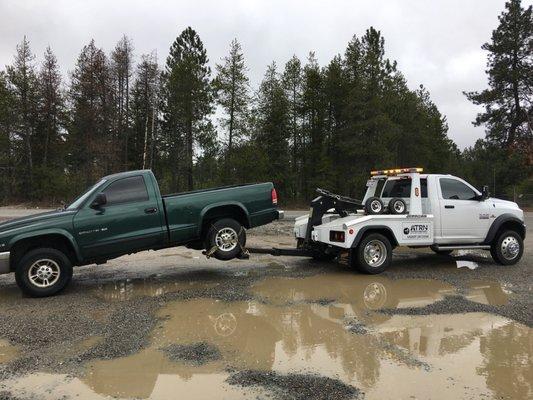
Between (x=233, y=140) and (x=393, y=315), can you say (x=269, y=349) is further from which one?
(x=233, y=140)

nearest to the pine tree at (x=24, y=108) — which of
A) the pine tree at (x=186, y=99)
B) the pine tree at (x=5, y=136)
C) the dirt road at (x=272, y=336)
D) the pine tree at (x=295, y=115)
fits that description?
the pine tree at (x=5, y=136)

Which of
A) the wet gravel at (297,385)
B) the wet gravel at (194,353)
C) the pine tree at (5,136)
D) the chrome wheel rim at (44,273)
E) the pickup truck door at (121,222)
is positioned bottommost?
the wet gravel at (297,385)

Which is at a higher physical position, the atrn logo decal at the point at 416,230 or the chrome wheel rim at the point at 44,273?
the atrn logo decal at the point at 416,230

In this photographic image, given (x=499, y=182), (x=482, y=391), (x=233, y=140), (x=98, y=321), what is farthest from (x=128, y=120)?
(x=482, y=391)

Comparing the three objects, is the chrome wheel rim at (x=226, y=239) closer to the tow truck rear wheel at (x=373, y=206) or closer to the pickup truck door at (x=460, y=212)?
the tow truck rear wheel at (x=373, y=206)

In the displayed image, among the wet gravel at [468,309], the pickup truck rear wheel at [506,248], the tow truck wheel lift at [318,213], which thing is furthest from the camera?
the pickup truck rear wheel at [506,248]

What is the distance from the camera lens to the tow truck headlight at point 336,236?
29.8 feet

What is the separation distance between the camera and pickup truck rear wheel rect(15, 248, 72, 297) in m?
7.44

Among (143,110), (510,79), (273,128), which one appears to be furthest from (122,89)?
(510,79)

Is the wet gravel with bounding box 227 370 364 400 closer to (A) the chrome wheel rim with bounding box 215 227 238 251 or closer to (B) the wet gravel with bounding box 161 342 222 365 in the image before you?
(B) the wet gravel with bounding box 161 342 222 365

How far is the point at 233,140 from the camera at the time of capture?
38219 mm

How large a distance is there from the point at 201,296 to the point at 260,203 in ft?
7.20

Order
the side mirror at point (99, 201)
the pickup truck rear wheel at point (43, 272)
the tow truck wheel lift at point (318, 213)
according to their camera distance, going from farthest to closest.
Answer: the tow truck wheel lift at point (318, 213) → the side mirror at point (99, 201) → the pickup truck rear wheel at point (43, 272)

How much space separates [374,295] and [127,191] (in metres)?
4.50
